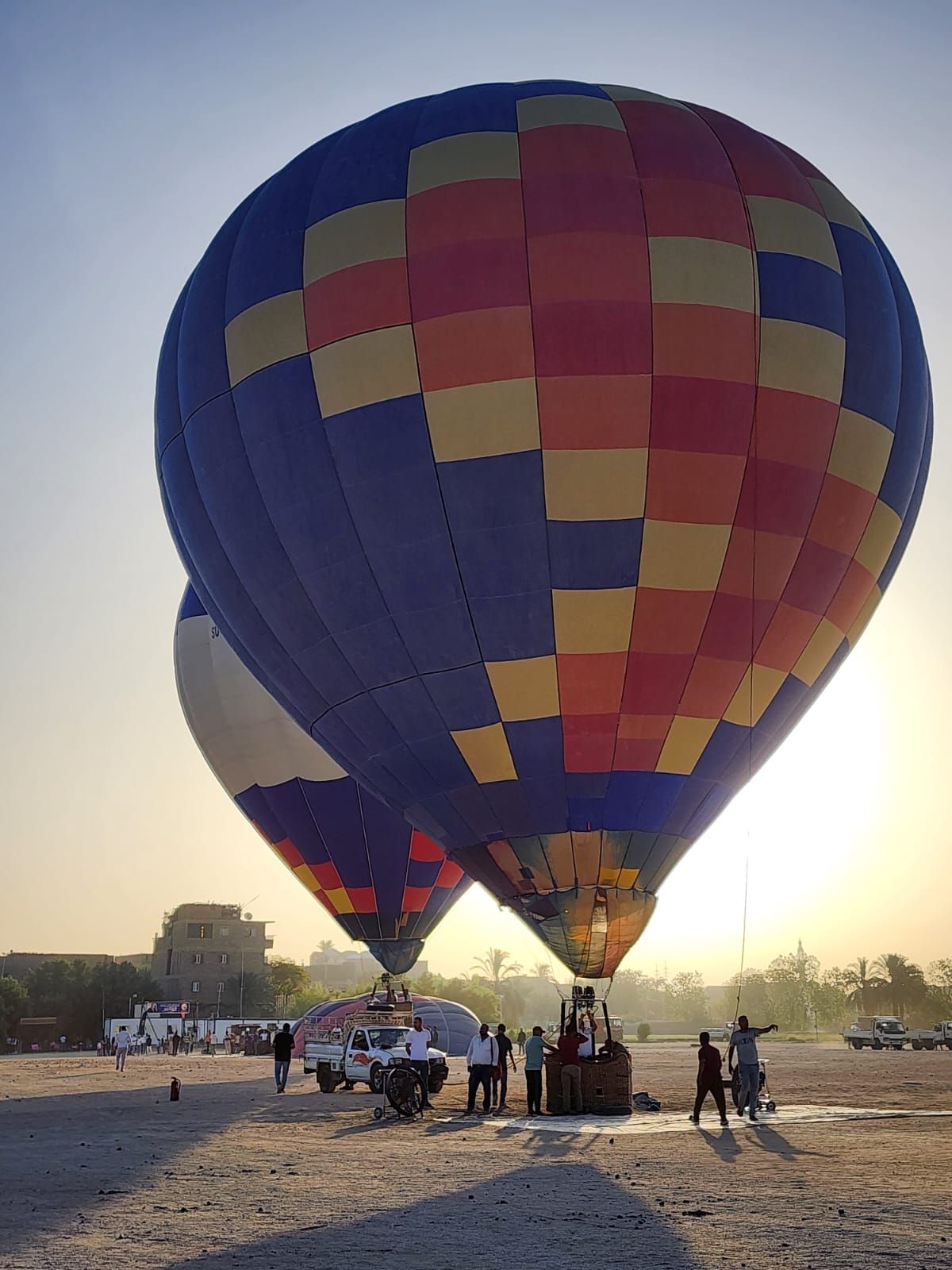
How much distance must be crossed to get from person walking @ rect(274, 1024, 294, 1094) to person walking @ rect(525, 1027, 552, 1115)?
21.0ft

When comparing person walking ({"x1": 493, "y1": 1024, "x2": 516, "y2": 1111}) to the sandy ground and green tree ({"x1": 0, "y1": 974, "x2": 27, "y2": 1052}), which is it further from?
green tree ({"x1": 0, "y1": 974, "x2": 27, "y2": 1052})

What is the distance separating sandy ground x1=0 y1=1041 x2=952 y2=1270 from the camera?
7.06 metres

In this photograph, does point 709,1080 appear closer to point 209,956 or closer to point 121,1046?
point 121,1046

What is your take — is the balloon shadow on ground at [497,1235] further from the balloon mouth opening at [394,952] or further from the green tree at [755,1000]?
the green tree at [755,1000]

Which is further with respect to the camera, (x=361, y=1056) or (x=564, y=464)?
(x=361, y=1056)

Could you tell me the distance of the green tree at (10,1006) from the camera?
225 ft

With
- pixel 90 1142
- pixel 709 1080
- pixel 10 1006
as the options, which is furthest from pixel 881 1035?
pixel 10 1006

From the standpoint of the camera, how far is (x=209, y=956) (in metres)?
84.9

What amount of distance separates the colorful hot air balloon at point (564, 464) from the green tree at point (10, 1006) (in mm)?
61697

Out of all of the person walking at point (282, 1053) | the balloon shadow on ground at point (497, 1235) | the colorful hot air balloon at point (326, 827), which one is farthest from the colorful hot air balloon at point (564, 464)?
the colorful hot air balloon at point (326, 827)

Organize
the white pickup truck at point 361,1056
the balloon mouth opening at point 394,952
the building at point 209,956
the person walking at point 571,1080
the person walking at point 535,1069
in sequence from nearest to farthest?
the person walking at point 571,1080, the person walking at point 535,1069, the white pickup truck at point 361,1056, the balloon mouth opening at point 394,952, the building at point 209,956

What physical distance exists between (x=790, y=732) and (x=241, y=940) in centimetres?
7632

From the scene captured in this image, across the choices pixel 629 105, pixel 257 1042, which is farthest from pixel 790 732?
pixel 257 1042

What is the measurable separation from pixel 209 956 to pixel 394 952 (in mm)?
62588
